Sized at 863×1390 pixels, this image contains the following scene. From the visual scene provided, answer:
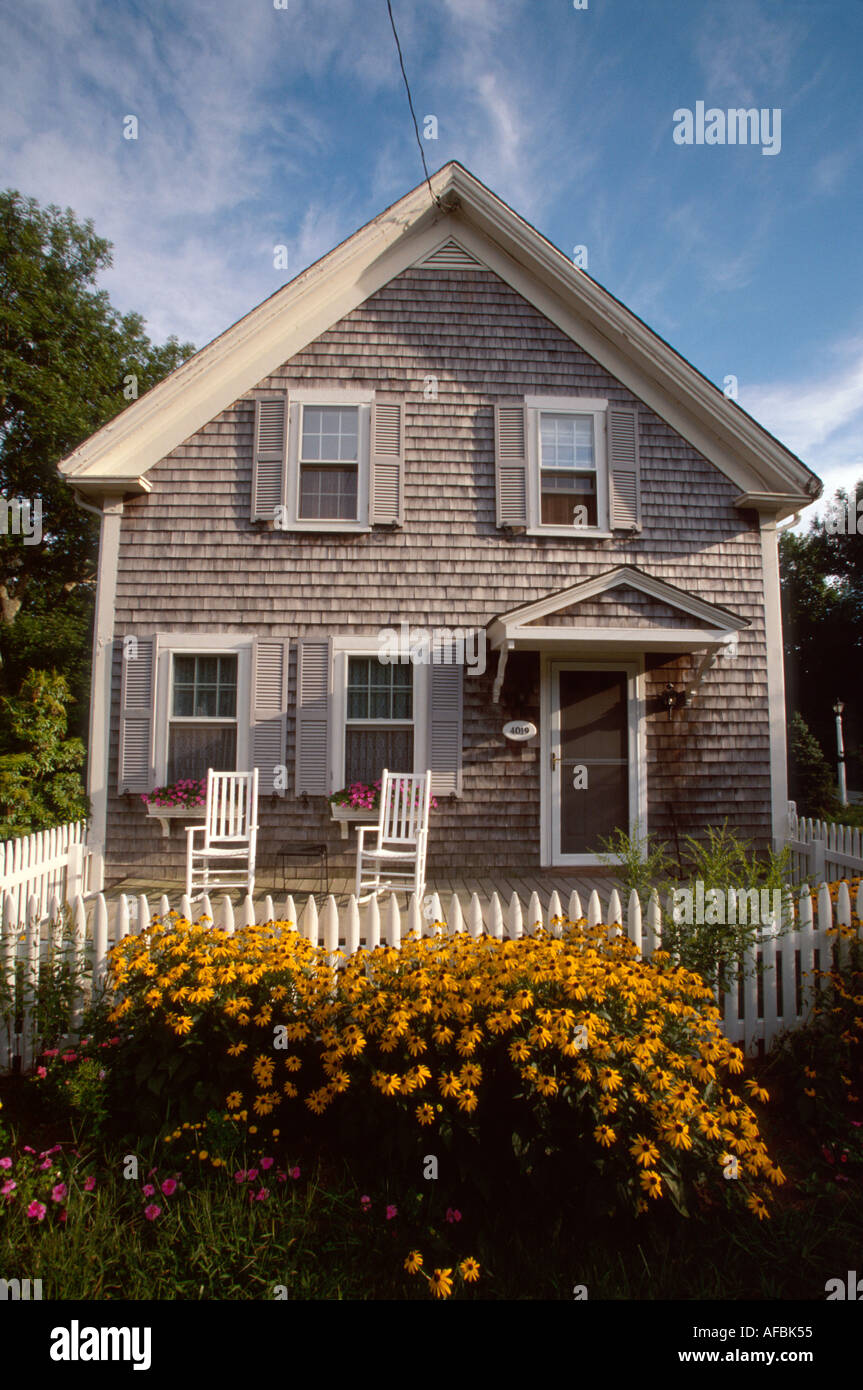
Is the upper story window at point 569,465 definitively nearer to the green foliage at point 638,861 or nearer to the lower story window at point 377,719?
the lower story window at point 377,719

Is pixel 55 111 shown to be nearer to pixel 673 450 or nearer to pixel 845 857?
pixel 673 450

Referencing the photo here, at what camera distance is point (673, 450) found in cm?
689

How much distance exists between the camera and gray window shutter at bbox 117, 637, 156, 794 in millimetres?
6293

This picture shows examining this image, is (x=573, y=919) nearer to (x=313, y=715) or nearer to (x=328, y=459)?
(x=313, y=715)

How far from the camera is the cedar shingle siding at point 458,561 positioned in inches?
255

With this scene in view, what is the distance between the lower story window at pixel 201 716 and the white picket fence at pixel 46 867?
1.30m

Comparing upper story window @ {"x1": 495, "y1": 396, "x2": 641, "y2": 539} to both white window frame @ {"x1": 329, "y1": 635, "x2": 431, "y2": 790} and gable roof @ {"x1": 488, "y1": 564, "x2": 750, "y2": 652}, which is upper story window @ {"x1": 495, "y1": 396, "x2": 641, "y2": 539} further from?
white window frame @ {"x1": 329, "y1": 635, "x2": 431, "y2": 790}

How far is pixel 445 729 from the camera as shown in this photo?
641cm

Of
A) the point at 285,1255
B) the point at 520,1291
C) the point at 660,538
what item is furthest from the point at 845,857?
the point at 285,1255

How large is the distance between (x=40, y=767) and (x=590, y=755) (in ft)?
19.1

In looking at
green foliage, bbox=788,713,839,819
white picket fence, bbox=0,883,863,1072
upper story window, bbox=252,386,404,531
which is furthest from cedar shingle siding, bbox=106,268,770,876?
green foliage, bbox=788,713,839,819

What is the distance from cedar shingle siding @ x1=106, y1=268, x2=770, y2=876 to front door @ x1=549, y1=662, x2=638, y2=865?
230 mm

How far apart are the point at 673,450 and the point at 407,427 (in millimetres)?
2795

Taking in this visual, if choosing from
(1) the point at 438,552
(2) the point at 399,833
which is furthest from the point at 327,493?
(2) the point at 399,833
